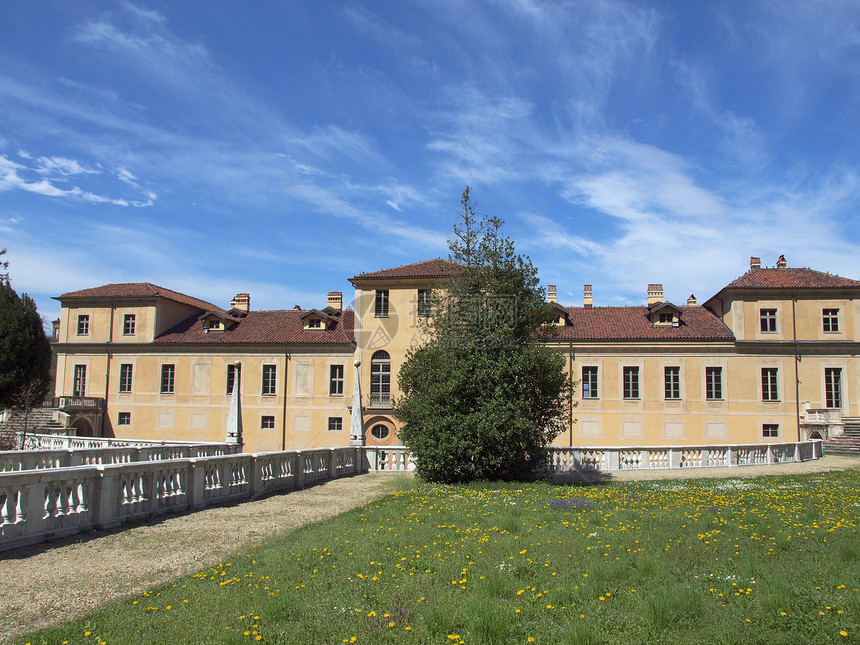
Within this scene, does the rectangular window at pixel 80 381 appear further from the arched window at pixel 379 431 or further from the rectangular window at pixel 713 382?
the rectangular window at pixel 713 382

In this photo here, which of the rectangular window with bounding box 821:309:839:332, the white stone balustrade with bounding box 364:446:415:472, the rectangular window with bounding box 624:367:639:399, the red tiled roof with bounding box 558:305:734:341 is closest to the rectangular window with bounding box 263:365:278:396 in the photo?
the red tiled roof with bounding box 558:305:734:341

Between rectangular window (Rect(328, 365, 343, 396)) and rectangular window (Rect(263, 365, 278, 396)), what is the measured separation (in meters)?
3.54

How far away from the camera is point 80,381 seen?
133 ft

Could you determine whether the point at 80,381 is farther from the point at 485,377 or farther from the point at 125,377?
the point at 485,377

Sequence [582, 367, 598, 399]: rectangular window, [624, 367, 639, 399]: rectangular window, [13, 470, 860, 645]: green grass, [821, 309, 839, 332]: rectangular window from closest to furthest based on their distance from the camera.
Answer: [13, 470, 860, 645]: green grass, [821, 309, 839, 332]: rectangular window, [624, 367, 639, 399]: rectangular window, [582, 367, 598, 399]: rectangular window

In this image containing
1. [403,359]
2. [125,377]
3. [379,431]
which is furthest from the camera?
[125,377]

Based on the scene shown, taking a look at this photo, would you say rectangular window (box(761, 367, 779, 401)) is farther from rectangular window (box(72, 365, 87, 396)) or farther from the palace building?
rectangular window (box(72, 365, 87, 396))

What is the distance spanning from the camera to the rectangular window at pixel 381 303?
35.5 m

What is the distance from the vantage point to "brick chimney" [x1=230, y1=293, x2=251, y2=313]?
45562 mm

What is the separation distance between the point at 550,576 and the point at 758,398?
3405 centimetres

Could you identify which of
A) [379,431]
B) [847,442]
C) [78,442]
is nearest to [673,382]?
[847,442]

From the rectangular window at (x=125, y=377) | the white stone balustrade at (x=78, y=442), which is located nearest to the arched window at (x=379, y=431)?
the white stone balustrade at (x=78, y=442)

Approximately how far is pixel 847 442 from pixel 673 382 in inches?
364

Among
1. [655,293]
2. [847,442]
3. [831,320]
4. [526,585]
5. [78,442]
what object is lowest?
[847,442]
